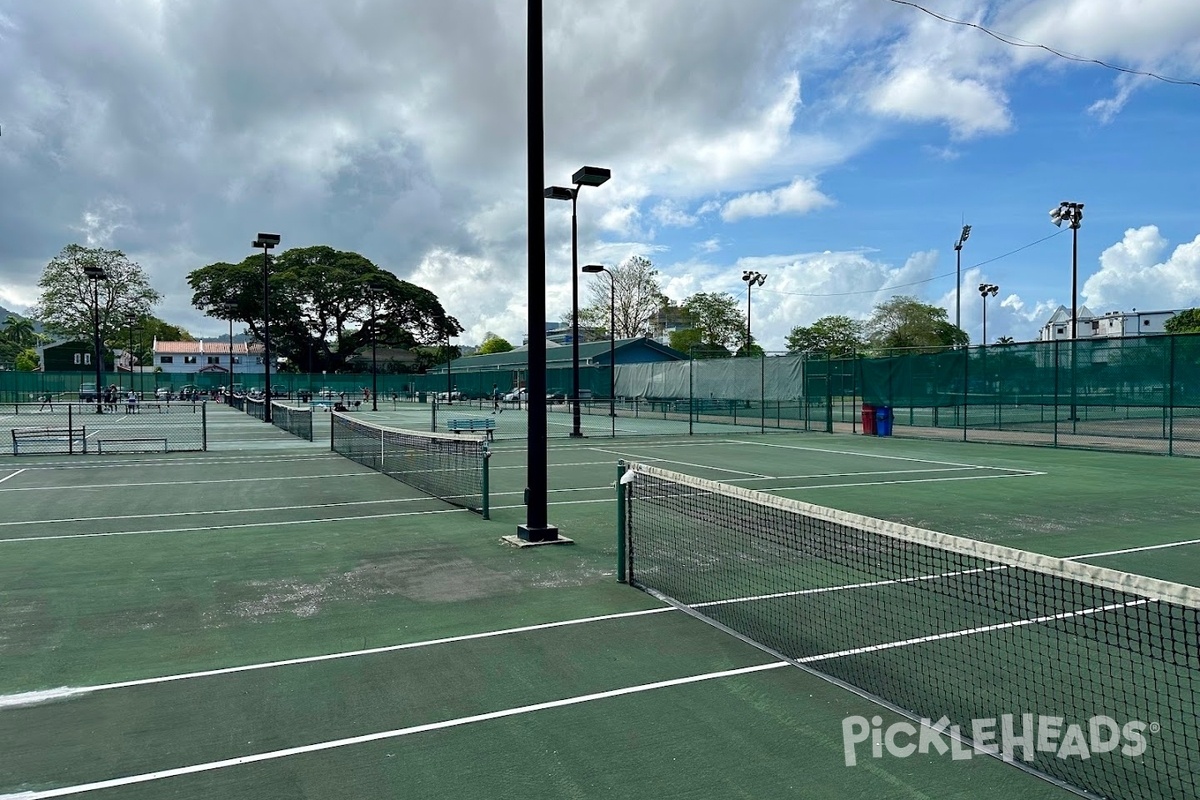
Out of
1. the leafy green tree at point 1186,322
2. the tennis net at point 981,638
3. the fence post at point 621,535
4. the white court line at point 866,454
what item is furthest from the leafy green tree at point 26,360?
the leafy green tree at point 1186,322

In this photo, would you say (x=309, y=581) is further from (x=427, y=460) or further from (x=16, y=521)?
(x=427, y=460)

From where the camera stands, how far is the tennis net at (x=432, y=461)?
42.0 ft

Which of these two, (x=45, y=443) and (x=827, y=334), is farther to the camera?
(x=827, y=334)

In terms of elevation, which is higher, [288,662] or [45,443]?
[45,443]

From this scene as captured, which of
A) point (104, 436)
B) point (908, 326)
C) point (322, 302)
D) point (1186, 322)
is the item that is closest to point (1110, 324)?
point (1186, 322)

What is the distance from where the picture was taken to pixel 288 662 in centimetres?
557

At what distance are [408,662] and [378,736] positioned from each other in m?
1.13

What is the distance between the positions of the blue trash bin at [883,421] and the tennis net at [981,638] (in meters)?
19.9

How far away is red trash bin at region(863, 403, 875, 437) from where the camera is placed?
91.7 feet

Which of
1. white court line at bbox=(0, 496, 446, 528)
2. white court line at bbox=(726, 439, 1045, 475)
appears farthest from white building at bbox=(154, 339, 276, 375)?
white court line at bbox=(0, 496, 446, 528)

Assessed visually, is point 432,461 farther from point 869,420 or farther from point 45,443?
point 869,420

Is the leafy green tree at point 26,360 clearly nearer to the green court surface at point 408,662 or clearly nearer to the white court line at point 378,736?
the green court surface at point 408,662

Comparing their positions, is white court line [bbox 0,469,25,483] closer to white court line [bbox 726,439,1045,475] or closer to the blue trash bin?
white court line [bbox 726,439,1045,475]

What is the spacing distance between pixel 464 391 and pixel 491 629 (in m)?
70.0
